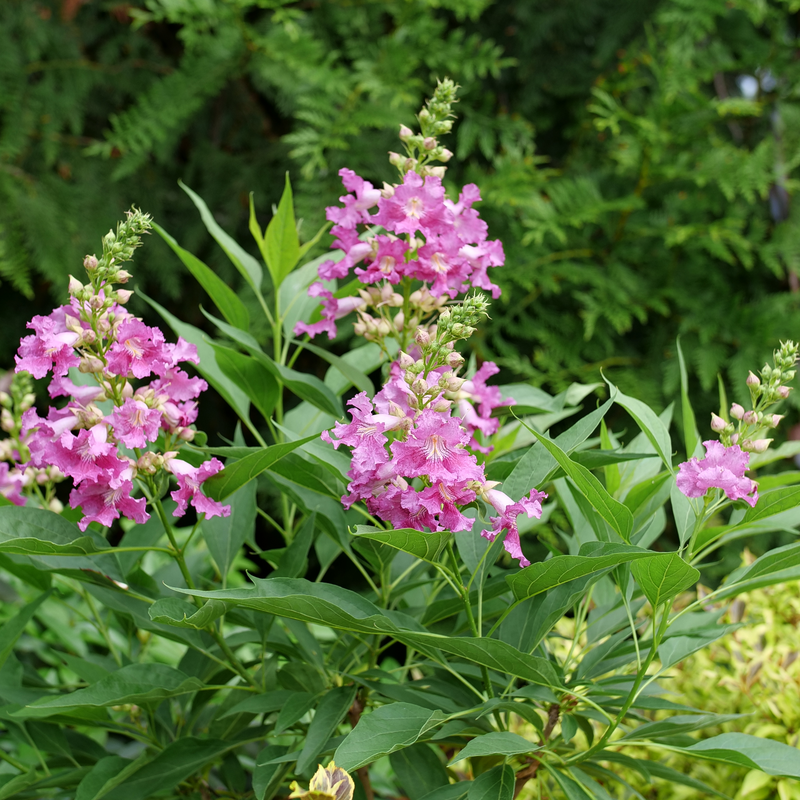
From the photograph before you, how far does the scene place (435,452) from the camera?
1.80ft

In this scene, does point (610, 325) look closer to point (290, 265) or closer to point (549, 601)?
point (290, 265)

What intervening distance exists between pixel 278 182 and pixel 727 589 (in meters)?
1.77

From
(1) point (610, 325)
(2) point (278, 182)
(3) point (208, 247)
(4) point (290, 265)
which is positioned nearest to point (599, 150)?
(1) point (610, 325)

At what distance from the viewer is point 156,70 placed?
7.18 feet

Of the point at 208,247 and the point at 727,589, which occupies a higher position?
the point at 208,247

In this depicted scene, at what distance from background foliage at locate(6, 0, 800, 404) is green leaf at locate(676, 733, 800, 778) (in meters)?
1.29

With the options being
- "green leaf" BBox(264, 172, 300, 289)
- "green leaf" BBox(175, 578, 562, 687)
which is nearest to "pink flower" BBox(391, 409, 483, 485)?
"green leaf" BBox(175, 578, 562, 687)

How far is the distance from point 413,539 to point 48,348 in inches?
14.2

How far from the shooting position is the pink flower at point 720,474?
0.61 meters

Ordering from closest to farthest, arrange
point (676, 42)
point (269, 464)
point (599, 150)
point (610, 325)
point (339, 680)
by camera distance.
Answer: point (269, 464)
point (339, 680)
point (676, 42)
point (610, 325)
point (599, 150)

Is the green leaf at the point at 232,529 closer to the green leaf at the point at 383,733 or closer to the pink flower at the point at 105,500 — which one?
the pink flower at the point at 105,500

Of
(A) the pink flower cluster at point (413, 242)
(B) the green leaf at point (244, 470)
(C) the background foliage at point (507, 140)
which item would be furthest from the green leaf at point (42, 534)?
(C) the background foliage at point (507, 140)

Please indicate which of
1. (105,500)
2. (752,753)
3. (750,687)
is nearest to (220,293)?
(105,500)

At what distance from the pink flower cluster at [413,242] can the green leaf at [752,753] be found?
475 mm
